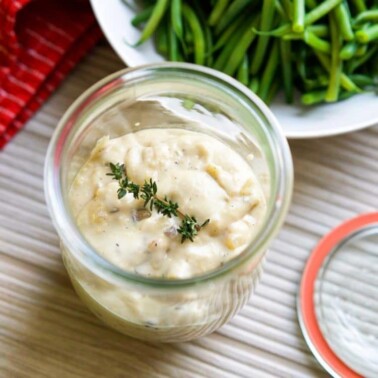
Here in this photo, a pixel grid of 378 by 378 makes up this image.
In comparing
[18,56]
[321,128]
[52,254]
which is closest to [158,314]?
[52,254]

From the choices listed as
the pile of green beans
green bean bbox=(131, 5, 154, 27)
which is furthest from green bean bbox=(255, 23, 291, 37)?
green bean bbox=(131, 5, 154, 27)

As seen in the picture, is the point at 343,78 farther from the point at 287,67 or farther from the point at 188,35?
the point at 188,35

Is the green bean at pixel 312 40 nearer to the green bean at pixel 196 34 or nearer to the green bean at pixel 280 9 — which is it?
the green bean at pixel 280 9

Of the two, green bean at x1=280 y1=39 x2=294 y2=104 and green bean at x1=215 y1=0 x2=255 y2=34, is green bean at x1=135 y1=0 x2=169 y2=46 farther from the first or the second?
green bean at x1=280 y1=39 x2=294 y2=104

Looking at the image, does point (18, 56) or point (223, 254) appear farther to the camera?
point (18, 56)

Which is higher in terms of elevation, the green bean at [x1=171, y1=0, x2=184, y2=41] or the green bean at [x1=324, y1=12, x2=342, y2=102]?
the green bean at [x1=171, y1=0, x2=184, y2=41]

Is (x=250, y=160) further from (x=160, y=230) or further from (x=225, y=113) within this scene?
(x=160, y=230)

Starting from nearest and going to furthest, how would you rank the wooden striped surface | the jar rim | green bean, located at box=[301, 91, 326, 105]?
the jar rim → the wooden striped surface → green bean, located at box=[301, 91, 326, 105]
